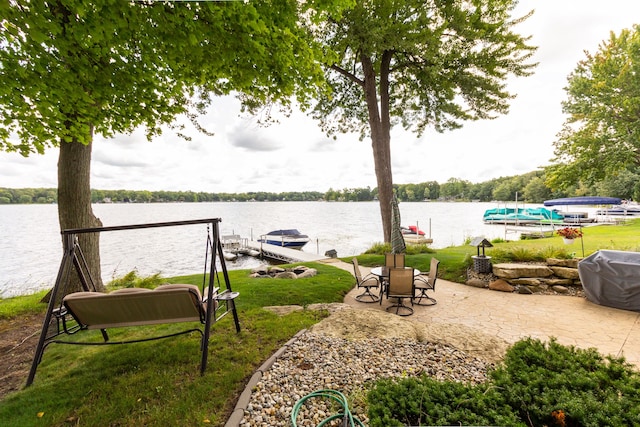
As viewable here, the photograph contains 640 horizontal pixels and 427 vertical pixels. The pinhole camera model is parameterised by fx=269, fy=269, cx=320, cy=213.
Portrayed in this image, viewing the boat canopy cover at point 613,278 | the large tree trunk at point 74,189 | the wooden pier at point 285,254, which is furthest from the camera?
the wooden pier at point 285,254

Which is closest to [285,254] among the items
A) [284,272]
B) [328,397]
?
[284,272]

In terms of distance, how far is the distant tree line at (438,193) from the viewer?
3956cm

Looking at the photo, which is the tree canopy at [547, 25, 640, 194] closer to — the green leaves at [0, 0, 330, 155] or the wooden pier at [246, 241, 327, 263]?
the wooden pier at [246, 241, 327, 263]

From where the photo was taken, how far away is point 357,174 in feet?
173

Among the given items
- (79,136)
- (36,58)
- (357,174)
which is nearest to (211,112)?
(79,136)

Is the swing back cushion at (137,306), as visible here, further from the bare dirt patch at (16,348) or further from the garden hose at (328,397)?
the garden hose at (328,397)

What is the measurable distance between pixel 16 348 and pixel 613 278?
33.1 feet

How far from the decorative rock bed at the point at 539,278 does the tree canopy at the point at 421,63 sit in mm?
5259

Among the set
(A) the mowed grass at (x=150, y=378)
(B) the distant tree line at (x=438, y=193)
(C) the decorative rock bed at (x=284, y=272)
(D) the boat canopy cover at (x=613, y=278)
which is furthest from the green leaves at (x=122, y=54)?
(B) the distant tree line at (x=438, y=193)

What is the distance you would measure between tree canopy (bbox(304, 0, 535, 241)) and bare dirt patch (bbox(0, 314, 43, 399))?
916 centimetres

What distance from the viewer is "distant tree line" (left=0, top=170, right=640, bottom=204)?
39562 millimetres

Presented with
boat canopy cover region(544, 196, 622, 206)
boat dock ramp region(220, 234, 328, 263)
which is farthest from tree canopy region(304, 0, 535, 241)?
boat canopy cover region(544, 196, 622, 206)

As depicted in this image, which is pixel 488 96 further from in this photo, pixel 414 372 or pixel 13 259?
pixel 13 259

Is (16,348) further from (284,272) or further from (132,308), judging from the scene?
(284,272)
